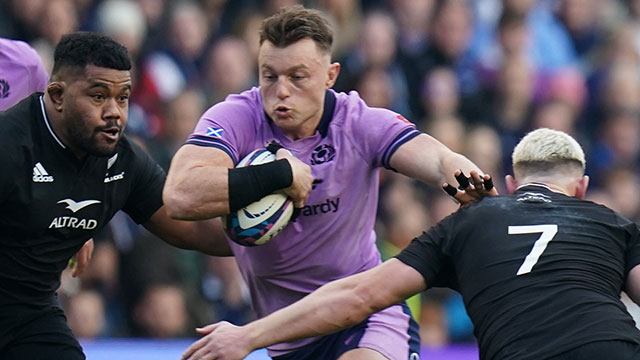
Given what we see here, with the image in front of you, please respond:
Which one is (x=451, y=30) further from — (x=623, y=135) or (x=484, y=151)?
(x=623, y=135)

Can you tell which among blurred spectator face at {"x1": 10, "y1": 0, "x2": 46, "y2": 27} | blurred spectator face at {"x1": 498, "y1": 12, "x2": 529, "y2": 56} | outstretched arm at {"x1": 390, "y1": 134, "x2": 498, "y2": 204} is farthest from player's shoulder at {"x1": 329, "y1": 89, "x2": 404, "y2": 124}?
blurred spectator face at {"x1": 498, "y1": 12, "x2": 529, "y2": 56}

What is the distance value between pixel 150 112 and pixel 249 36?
137 cm

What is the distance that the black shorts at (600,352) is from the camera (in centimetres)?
473

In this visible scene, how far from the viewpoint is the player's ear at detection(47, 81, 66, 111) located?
19.0 feet

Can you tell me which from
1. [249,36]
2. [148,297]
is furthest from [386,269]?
[249,36]

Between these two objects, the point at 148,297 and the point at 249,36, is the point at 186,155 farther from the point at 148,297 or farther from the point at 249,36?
the point at 249,36

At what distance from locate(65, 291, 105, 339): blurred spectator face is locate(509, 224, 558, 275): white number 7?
5.05 m

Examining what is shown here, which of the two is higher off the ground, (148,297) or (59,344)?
(59,344)

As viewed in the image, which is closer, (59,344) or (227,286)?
(59,344)

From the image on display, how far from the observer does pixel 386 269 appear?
508cm

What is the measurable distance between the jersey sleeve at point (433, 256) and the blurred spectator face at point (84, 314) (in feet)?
15.5

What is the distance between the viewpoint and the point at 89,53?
575 centimetres

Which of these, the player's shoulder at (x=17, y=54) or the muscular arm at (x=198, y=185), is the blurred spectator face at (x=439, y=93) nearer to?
the player's shoulder at (x=17, y=54)

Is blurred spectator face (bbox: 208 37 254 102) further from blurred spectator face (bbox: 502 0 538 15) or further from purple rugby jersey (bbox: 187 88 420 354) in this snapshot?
purple rugby jersey (bbox: 187 88 420 354)
